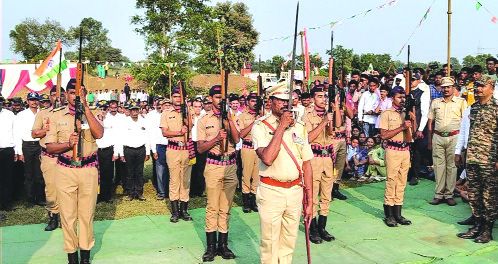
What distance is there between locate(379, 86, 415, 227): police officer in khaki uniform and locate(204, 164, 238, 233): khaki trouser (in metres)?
2.44

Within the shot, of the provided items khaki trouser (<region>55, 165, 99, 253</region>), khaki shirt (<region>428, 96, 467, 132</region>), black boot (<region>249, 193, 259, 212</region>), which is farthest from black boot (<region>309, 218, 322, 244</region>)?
khaki shirt (<region>428, 96, 467, 132</region>)

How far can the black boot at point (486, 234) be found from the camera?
18.3ft

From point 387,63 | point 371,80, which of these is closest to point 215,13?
point 387,63

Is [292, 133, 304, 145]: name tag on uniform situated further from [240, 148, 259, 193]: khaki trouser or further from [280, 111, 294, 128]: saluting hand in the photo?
[240, 148, 259, 193]: khaki trouser

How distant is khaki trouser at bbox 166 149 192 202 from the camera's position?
22.1 ft

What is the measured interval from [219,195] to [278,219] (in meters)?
1.44

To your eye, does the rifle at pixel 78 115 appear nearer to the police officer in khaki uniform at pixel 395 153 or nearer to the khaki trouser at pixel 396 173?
the police officer in khaki uniform at pixel 395 153

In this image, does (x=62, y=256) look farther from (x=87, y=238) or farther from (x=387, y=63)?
(x=387, y=63)

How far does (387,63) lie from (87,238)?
19205 millimetres

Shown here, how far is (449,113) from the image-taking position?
23.1 ft

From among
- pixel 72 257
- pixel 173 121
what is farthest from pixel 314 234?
pixel 72 257

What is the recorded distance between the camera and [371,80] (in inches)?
383

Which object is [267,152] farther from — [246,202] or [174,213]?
[246,202]

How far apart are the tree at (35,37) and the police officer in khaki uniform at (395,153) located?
3275cm
